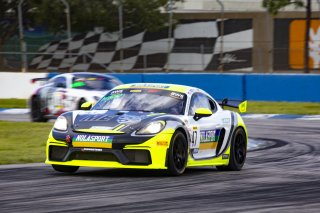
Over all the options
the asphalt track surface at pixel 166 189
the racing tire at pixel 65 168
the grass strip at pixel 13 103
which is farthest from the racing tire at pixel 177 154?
the grass strip at pixel 13 103

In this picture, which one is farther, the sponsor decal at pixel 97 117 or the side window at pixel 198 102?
the side window at pixel 198 102

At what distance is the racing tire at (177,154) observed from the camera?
1077 centimetres

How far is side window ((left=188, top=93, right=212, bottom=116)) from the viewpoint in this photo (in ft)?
39.0

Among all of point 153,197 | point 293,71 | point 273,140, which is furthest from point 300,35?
point 153,197

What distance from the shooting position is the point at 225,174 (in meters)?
11.8

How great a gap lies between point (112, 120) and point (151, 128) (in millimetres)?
479

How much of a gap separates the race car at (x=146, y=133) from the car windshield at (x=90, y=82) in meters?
9.31

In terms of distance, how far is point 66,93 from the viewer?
21.5 metres

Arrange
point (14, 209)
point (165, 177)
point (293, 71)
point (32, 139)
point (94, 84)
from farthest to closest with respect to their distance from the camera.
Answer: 1. point (293, 71)
2. point (94, 84)
3. point (32, 139)
4. point (165, 177)
5. point (14, 209)

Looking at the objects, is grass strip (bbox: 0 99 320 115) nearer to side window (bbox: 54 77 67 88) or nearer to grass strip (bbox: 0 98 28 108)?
side window (bbox: 54 77 67 88)

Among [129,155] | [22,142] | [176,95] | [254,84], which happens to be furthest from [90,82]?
[129,155]

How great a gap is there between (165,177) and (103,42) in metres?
30.7

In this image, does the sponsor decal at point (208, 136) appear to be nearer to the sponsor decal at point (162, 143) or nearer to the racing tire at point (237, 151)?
the racing tire at point (237, 151)

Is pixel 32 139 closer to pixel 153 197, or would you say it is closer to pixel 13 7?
pixel 153 197
